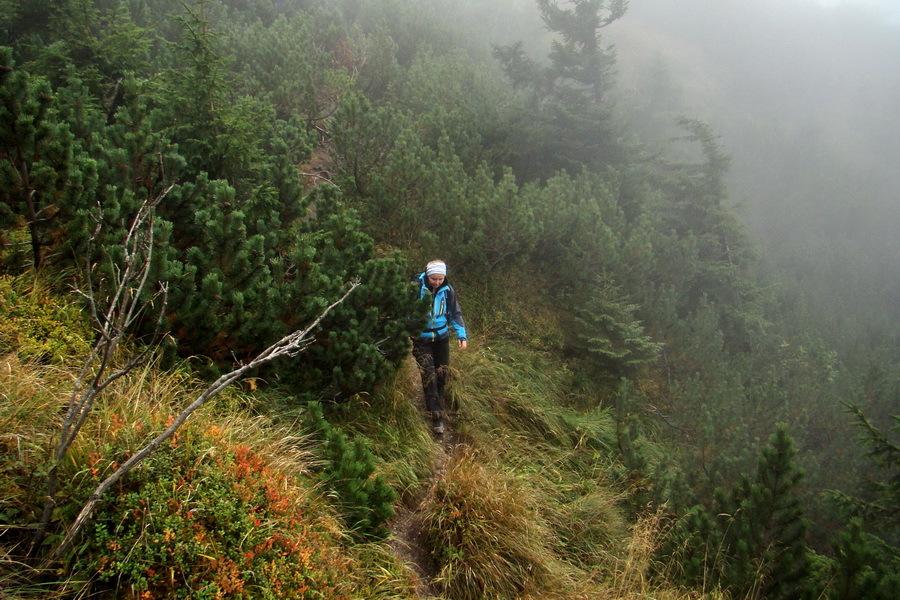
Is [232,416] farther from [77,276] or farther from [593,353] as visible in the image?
[593,353]

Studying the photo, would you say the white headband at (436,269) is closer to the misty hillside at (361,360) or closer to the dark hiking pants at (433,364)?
the misty hillside at (361,360)

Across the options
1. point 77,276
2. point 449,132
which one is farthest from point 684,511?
point 449,132

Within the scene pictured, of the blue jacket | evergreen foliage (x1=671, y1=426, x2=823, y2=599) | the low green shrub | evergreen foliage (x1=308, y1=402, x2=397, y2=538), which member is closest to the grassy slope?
the low green shrub

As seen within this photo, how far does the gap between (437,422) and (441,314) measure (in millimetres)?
1162

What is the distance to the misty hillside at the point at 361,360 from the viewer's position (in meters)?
2.26

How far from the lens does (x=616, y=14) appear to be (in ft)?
52.1

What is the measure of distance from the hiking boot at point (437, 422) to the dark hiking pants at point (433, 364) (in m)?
0.05

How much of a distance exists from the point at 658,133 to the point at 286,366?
2367cm

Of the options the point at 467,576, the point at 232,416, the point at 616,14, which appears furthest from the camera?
the point at 616,14

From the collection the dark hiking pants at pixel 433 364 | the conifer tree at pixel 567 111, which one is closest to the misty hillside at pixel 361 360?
the conifer tree at pixel 567 111

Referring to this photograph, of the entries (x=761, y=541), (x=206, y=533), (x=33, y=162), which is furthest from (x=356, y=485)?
(x=761, y=541)

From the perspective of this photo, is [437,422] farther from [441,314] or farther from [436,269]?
[436,269]

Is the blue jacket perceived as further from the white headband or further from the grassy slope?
the grassy slope

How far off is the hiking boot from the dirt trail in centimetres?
79
